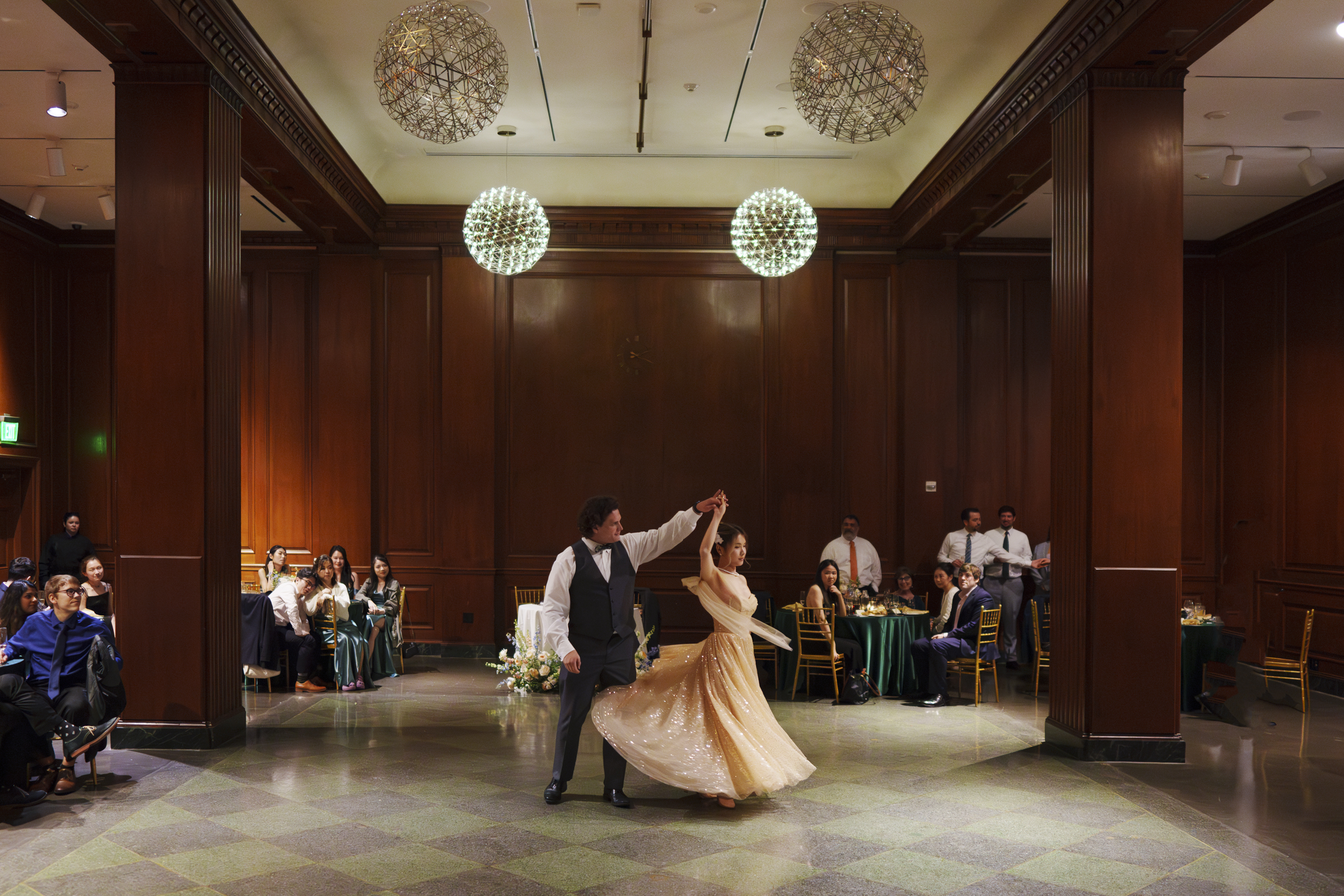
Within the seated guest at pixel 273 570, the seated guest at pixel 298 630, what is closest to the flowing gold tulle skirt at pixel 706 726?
the seated guest at pixel 298 630

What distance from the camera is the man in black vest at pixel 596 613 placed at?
549 centimetres

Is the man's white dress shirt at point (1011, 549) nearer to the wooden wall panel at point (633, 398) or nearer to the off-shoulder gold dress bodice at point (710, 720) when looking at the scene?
the wooden wall panel at point (633, 398)

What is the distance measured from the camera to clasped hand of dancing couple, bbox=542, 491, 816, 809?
5.45 meters

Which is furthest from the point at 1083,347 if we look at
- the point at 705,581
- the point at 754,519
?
the point at 754,519

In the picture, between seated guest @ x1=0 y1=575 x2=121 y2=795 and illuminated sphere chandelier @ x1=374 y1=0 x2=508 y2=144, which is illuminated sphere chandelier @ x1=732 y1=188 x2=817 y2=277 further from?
seated guest @ x1=0 y1=575 x2=121 y2=795

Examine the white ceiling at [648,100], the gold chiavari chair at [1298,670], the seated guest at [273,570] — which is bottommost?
the gold chiavari chair at [1298,670]

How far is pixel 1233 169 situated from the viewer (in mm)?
9102

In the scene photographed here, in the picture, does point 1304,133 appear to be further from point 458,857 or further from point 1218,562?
point 458,857

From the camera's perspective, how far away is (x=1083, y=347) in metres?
6.77

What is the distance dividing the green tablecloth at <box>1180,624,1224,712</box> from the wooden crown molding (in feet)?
27.5

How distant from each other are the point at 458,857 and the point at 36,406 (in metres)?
9.78

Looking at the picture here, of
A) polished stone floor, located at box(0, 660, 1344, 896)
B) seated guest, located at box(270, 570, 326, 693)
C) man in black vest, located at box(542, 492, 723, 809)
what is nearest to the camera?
polished stone floor, located at box(0, 660, 1344, 896)

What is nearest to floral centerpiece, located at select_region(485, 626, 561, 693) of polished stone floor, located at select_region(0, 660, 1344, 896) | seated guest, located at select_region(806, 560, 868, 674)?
polished stone floor, located at select_region(0, 660, 1344, 896)

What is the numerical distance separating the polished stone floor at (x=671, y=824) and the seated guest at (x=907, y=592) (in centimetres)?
252
